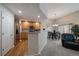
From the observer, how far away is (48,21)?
3.32 metres

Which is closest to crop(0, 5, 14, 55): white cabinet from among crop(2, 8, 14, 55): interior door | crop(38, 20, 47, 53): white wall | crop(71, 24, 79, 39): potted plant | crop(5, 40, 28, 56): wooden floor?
crop(2, 8, 14, 55): interior door

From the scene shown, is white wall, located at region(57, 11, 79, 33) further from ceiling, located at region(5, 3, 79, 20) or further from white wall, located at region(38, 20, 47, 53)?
white wall, located at region(38, 20, 47, 53)

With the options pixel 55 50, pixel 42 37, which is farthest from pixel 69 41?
pixel 42 37

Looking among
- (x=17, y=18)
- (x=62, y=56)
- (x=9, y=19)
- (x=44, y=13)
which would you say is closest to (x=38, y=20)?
(x=44, y=13)

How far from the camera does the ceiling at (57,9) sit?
2.94 m

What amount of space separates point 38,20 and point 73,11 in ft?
3.84

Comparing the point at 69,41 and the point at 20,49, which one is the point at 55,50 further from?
the point at 20,49

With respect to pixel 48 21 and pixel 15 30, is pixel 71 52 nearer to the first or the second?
pixel 48 21

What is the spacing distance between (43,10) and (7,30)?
1.39m

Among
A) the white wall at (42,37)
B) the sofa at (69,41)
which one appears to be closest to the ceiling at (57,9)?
the white wall at (42,37)

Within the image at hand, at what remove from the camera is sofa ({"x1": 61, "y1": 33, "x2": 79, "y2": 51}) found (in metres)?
3.23

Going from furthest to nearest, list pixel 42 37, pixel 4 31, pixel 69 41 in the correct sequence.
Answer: pixel 42 37, pixel 69 41, pixel 4 31

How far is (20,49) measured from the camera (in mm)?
3416

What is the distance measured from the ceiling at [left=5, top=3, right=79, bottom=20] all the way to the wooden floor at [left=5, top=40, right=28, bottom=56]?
0.94 m
